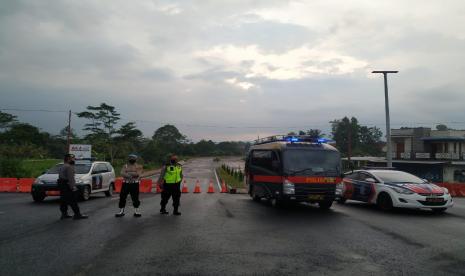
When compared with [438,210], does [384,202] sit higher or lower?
higher

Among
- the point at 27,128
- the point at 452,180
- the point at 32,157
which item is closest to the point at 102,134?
the point at 32,157

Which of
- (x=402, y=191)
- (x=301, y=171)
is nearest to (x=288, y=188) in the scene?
(x=301, y=171)

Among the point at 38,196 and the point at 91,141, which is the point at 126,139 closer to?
the point at 91,141

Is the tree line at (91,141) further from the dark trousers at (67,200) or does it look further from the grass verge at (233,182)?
the dark trousers at (67,200)

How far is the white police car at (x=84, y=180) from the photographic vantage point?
621 inches

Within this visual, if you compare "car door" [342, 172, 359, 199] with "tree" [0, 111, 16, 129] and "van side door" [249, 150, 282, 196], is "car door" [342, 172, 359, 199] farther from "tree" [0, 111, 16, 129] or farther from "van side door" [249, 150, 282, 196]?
"tree" [0, 111, 16, 129]

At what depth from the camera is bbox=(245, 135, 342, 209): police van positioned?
13352mm

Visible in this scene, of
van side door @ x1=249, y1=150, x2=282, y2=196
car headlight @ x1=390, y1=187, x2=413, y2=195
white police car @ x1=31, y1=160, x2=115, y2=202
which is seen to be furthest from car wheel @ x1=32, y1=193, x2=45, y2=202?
car headlight @ x1=390, y1=187, x2=413, y2=195

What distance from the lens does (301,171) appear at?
13469 mm

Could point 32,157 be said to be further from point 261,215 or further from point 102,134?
point 261,215

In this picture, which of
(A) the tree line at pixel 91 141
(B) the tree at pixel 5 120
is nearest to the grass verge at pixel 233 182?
(A) the tree line at pixel 91 141

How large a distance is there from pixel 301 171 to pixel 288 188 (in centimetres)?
69

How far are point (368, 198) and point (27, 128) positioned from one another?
78487 mm

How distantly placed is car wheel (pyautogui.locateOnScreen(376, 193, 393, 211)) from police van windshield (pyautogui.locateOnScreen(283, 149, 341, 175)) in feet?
6.12
